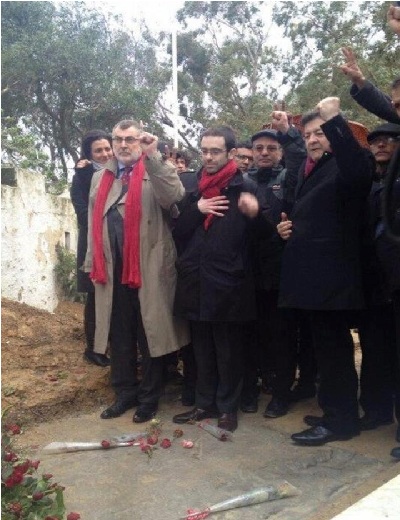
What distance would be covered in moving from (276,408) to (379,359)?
0.75 m

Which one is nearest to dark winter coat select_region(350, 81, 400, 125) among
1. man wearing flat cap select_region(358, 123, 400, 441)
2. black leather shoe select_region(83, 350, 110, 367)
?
man wearing flat cap select_region(358, 123, 400, 441)

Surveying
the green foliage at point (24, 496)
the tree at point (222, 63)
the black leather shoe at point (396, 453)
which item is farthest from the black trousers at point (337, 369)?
the tree at point (222, 63)

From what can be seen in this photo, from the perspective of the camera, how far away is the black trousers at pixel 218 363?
11.9ft

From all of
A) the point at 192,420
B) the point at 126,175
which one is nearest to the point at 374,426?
the point at 192,420

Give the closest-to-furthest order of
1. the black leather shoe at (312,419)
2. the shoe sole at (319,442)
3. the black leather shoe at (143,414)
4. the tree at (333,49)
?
1. the shoe sole at (319,442)
2. the black leather shoe at (312,419)
3. the black leather shoe at (143,414)
4. the tree at (333,49)

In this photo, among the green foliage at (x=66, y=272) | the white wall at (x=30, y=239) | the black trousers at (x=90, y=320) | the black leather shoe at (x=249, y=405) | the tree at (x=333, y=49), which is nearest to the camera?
the black leather shoe at (x=249, y=405)

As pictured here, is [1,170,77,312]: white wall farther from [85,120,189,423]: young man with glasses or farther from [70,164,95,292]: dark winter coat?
[85,120,189,423]: young man with glasses

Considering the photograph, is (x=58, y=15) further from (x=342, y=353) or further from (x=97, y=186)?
(x=342, y=353)

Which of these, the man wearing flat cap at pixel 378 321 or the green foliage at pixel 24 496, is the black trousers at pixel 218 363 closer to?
the man wearing flat cap at pixel 378 321

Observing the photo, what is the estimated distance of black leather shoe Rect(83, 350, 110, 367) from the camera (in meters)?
4.56

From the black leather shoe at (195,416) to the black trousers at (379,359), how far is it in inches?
36.9

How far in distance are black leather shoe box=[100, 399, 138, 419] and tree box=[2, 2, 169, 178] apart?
36.5 feet

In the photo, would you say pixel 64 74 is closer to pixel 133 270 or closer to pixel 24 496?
pixel 133 270

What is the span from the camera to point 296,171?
363 centimetres
